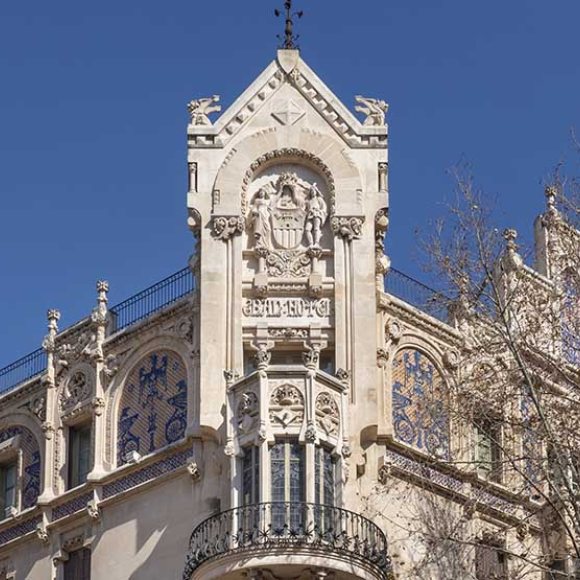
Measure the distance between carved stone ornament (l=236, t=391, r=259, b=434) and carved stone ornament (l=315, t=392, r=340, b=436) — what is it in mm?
1185

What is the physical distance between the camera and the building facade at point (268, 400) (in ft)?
138

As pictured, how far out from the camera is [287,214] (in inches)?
1789

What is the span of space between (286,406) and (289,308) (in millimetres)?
2887

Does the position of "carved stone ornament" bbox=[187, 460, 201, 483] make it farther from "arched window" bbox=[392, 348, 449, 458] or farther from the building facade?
"arched window" bbox=[392, 348, 449, 458]

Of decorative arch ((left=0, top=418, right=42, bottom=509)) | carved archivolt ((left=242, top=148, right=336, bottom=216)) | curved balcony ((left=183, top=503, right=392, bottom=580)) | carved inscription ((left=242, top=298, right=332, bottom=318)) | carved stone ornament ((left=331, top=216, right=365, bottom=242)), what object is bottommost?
curved balcony ((left=183, top=503, right=392, bottom=580))

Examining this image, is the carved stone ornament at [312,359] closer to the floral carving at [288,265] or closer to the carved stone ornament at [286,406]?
the carved stone ornament at [286,406]

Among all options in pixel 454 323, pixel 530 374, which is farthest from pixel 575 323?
pixel 454 323

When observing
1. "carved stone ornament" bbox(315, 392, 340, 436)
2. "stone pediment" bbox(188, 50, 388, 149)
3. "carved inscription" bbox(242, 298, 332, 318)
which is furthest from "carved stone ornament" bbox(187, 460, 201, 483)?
"stone pediment" bbox(188, 50, 388, 149)

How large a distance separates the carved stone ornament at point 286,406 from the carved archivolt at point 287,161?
15.4 feet

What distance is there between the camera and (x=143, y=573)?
44500mm

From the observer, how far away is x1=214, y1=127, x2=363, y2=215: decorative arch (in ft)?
149

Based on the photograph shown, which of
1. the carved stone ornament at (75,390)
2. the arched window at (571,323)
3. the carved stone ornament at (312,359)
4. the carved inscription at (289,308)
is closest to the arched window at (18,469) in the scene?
the carved stone ornament at (75,390)

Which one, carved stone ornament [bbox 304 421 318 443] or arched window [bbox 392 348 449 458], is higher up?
arched window [bbox 392 348 449 458]

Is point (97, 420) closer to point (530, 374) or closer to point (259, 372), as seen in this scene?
point (259, 372)
